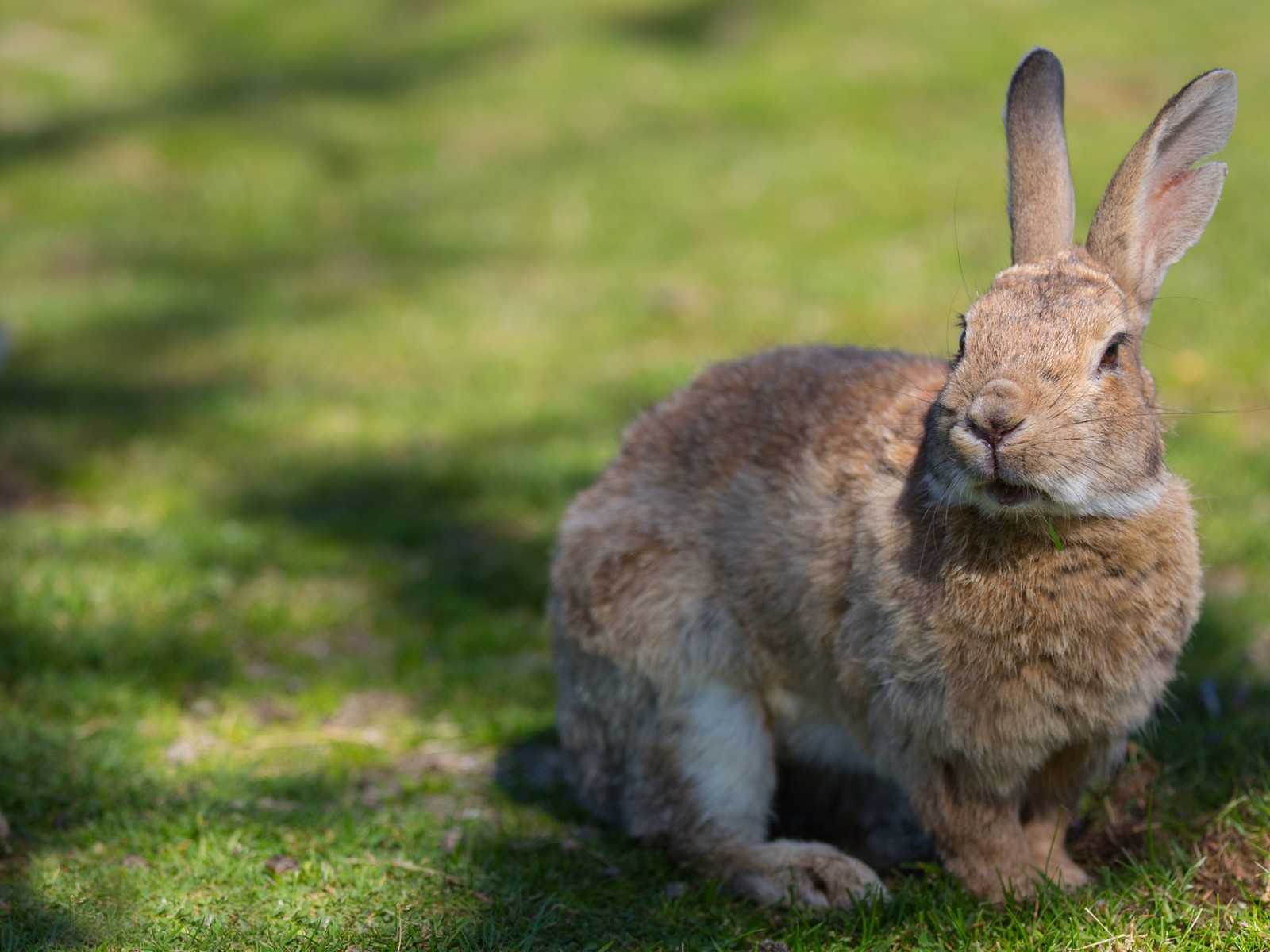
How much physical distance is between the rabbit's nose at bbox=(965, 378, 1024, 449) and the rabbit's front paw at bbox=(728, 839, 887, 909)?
122 centimetres

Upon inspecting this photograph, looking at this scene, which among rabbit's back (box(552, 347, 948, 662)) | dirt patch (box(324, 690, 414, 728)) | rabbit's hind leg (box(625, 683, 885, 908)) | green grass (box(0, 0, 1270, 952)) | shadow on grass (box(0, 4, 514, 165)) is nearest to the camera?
green grass (box(0, 0, 1270, 952))

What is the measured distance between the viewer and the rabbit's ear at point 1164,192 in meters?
3.15

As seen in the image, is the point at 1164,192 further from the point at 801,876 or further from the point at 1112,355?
the point at 801,876

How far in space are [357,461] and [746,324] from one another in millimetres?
2425

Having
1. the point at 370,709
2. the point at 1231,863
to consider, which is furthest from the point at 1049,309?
the point at 370,709

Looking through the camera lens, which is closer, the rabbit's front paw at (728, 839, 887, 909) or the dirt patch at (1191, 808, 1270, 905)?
the dirt patch at (1191, 808, 1270, 905)

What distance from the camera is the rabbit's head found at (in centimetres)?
285

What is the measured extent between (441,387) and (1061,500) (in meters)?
5.15

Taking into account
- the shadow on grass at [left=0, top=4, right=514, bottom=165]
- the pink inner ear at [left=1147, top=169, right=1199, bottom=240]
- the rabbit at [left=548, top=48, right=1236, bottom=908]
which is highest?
the shadow on grass at [left=0, top=4, right=514, bottom=165]

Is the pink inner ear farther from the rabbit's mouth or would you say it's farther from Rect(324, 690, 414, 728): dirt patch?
Rect(324, 690, 414, 728): dirt patch

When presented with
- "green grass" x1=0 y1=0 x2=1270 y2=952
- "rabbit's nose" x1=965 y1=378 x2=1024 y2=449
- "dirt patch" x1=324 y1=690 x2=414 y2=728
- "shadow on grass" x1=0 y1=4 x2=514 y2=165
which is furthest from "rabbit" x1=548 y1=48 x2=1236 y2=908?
"shadow on grass" x1=0 y1=4 x2=514 y2=165

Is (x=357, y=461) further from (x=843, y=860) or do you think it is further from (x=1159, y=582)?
(x=1159, y=582)

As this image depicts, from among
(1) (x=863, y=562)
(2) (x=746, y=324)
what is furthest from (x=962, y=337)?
(2) (x=746, y=324)

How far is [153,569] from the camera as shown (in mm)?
5402
